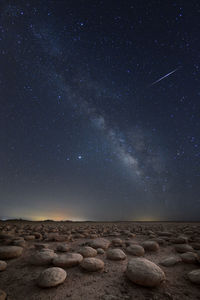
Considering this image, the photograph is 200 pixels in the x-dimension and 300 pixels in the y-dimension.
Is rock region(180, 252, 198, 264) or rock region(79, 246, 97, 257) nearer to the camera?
A: rock region(180, 252, 198, 264)

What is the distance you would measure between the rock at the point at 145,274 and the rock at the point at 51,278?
752mm

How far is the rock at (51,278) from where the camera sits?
1372mm

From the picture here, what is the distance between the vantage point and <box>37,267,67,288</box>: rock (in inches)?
54.0

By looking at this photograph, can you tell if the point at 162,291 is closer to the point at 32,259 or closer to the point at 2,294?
the point at 2,294

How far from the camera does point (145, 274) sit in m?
1.46

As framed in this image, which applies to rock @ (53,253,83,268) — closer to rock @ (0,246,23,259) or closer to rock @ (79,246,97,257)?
rock @ (79,246,97,257)

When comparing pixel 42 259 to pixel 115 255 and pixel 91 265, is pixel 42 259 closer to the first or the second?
pixel 91 265

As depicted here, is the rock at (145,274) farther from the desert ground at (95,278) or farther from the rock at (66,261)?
the rock at (66,261)

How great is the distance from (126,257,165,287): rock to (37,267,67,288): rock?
0.75 m

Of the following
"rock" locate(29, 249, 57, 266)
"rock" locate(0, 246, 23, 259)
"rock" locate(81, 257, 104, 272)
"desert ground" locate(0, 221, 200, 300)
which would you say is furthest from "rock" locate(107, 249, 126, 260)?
"rock" locate(0, 246, 23, 259)

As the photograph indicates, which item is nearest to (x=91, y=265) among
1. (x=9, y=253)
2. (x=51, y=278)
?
(x=51, y=278)

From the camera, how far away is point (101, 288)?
1.37 meters

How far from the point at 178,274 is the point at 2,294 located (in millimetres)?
Result: 1927

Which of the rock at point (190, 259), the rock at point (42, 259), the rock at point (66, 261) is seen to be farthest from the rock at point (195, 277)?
the rock at point (42, 259)
